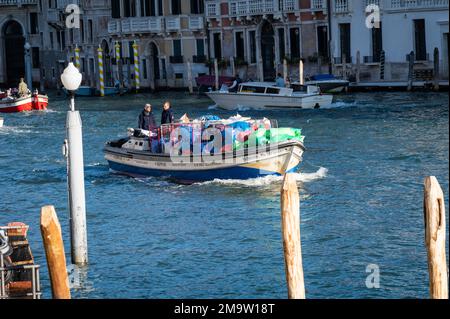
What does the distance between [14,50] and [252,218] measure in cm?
3890

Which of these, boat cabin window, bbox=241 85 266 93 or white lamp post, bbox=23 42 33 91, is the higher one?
white lamp post, bbox=23 42 33 91

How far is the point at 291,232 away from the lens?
1076 centimetres

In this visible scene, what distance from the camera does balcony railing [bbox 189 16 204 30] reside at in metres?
43.9

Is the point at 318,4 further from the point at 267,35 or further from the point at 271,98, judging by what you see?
the point at 271,98

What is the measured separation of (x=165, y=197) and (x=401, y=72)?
18498 millimetres

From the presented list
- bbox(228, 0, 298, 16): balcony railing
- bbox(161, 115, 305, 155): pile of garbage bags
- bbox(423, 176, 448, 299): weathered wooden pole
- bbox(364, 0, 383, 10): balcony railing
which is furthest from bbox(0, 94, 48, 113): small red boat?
bbox(423, 176, 448, 299): weathered wooden pole

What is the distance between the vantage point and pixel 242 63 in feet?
136

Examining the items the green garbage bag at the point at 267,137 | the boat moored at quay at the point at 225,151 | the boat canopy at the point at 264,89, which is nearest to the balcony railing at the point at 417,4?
the boat canopy at the point at 264,89

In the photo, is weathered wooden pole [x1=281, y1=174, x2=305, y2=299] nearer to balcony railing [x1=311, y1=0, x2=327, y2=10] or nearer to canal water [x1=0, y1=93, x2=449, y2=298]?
canal water [x1=0, y1=93, x2=449, y2=298]

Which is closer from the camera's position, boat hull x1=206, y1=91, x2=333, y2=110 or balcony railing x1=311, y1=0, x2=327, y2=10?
boat hull x1=206, y1=91, x2=333, y2=110

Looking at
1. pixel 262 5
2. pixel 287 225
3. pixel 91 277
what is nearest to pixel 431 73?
pixel 262 5

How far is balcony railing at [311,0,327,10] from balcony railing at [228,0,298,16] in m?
0.57

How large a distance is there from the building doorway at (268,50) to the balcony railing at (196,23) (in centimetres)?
316
